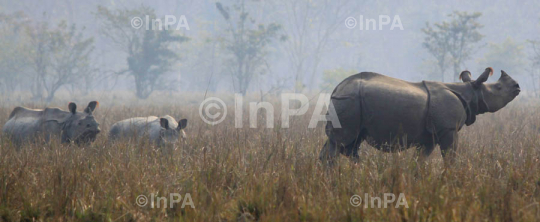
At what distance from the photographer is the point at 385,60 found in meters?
92.6

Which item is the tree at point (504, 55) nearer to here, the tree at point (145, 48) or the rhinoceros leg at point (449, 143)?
the tree at point (145, 48)

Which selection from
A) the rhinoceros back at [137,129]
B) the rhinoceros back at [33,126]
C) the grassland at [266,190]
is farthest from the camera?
the rhinoceros back at [137,129]

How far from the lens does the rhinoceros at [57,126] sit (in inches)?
216

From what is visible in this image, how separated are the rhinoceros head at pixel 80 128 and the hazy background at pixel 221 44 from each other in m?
2.03

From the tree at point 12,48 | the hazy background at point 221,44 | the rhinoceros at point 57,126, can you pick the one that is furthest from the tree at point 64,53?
the rhinoceros at point 57,126

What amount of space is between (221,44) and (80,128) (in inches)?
1150

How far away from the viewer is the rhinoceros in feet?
18.0

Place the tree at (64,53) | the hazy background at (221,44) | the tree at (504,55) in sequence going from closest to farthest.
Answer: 1. the tree at (64,53)
2. the hazy background at (221,44)
3. the tree at (504,55)

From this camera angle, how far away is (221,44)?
112 feet

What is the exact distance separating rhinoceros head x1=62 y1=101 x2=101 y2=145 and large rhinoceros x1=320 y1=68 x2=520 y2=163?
3.28 m

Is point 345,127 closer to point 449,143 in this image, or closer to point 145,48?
point 449,143

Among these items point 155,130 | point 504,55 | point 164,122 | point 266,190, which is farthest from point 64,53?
point 504,55

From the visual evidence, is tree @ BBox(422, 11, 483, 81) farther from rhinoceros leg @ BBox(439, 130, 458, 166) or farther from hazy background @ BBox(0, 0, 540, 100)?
rhinoceros leg @ BBox(439, 130, 458, 166)

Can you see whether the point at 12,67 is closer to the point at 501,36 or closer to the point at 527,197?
the point at 527,197
